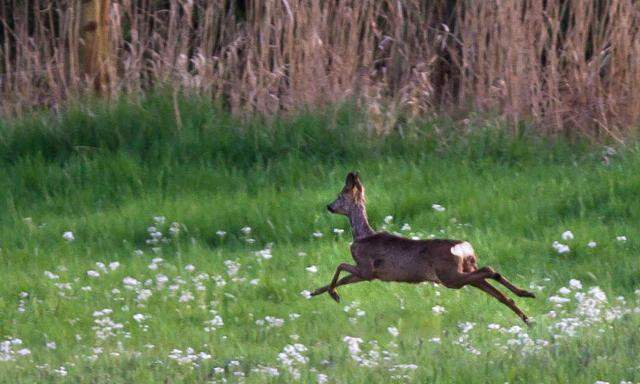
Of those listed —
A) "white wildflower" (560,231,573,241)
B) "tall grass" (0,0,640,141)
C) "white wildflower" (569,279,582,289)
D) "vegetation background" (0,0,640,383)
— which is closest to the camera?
"vegetation background" (0,0,640,383)

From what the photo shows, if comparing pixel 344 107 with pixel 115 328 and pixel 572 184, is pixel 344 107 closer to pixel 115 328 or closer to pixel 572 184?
pixel 572 184

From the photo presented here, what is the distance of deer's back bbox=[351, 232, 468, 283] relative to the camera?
227 inches

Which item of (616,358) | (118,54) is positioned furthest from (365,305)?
(118,54)

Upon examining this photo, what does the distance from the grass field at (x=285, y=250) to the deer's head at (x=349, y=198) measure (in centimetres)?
65

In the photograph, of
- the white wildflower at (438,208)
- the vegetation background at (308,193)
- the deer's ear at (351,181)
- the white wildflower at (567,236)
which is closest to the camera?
the vegetation background at (308,193)

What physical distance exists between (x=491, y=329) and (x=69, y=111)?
4924 millimetres

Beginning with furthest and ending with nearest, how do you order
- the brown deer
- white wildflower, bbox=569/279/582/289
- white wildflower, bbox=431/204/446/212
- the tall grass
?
the tall grass → white wildflower, bbox=431/204/446/212 → white wildflower, bbox=569/279/582/289 → the brown deer

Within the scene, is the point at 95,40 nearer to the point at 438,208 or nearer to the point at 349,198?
the point at 438,208

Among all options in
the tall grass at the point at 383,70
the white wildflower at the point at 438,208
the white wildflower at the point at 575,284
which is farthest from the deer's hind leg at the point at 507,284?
the tall grass at the point at 383,70

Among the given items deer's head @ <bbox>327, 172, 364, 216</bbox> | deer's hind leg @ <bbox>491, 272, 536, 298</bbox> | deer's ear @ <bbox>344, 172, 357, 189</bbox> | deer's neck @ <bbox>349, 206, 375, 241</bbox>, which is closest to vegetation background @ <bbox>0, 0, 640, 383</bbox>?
deer's hind leg @ <bbox>491, 272, 536, 298</bbox>

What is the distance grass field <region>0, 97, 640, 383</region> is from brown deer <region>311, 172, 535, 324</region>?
31cm

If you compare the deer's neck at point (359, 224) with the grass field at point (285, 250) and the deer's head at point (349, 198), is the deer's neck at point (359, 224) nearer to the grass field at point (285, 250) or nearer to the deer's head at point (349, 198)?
the deer's head at point (349, 198)

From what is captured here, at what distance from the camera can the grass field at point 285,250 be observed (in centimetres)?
559

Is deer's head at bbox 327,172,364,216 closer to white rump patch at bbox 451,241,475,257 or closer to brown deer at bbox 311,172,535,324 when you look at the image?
brown deer at bbox 311,172,535,324
